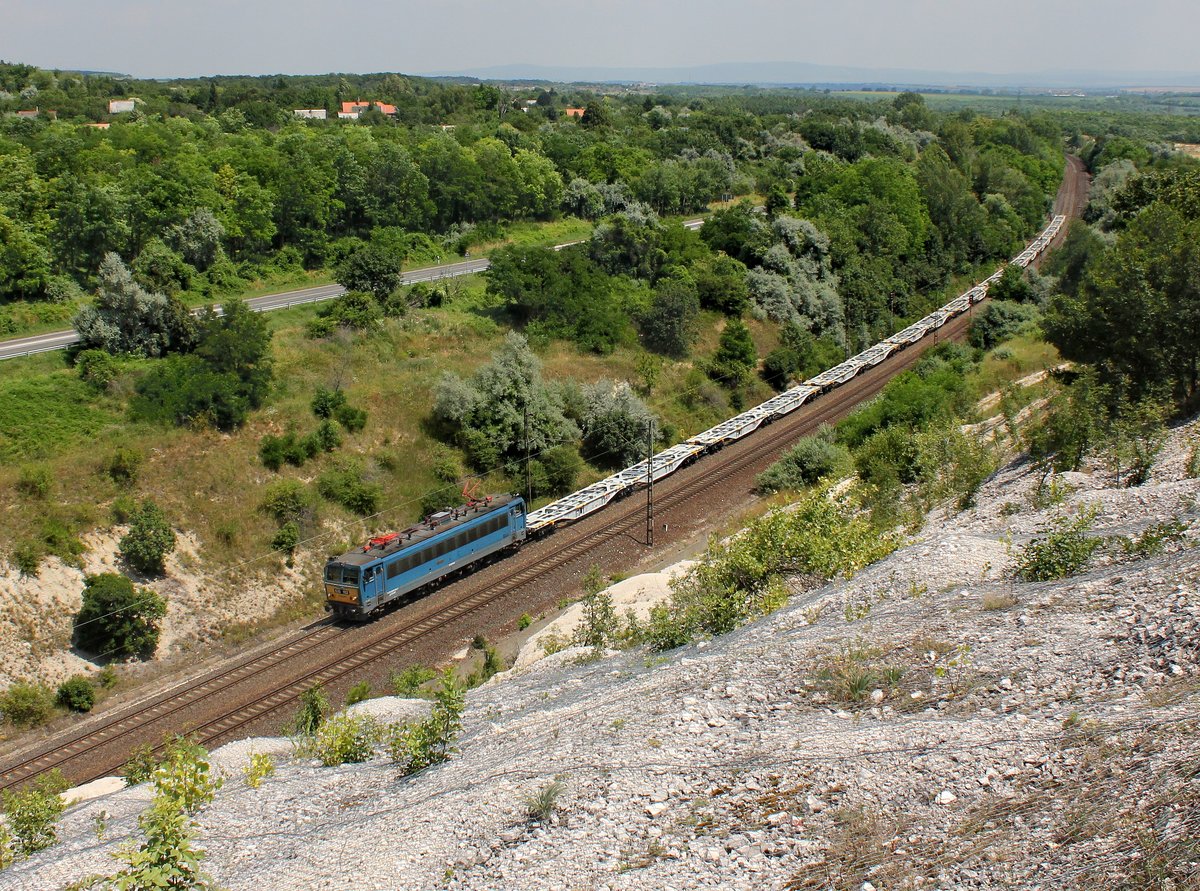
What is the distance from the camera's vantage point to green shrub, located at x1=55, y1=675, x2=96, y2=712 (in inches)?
1001

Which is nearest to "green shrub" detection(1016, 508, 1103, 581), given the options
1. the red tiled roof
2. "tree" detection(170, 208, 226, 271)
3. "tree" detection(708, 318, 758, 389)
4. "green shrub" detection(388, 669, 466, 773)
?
"green shrub" detection(388, 669, 466, 773)

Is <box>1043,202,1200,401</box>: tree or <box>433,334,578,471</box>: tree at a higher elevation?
<box>1043,202,1200,401</box>: tree

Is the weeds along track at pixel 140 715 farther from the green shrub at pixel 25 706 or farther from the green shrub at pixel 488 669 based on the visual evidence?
the green shrub at pixel 488 669

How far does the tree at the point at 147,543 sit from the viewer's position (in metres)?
29.3

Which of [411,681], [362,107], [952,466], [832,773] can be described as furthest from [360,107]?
[832,773]

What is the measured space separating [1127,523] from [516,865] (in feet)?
43.2

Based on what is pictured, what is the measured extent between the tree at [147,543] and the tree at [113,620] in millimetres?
1455

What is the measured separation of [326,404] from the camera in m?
37.9

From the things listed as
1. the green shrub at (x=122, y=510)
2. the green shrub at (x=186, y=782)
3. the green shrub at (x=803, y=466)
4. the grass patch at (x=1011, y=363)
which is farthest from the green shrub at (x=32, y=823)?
the grass patch at (x=1011, y=363)

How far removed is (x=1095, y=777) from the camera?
982 centimetres

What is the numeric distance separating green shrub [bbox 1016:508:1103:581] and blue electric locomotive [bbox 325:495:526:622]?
18799 mm

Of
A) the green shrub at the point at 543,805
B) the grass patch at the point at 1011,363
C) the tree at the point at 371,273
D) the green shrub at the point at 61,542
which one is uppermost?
the tree at the point at 371,273

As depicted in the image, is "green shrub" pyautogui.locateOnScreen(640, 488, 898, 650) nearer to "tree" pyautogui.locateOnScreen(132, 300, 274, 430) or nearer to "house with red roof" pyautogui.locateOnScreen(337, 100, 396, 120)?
"tree" pyautogui.locateOnScreen(132, 300, 274, 430)

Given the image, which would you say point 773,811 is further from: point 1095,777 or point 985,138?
point 985,138
